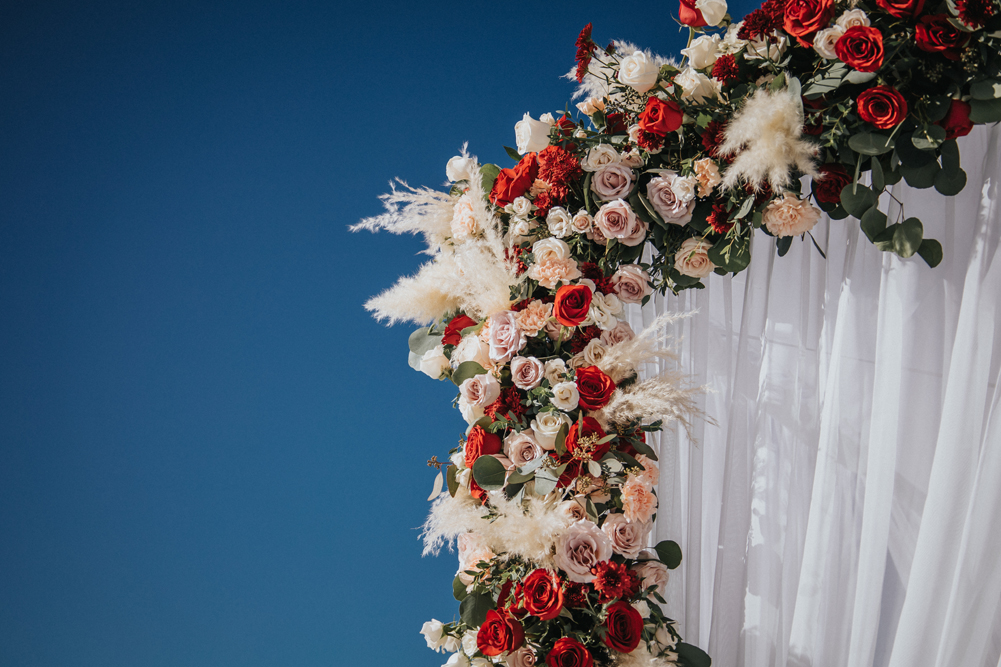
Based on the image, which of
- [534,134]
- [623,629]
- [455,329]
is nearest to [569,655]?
[623,629]

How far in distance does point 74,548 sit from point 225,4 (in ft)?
5.98

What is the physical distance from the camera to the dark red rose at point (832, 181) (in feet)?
3.23

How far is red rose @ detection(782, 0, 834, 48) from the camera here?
0.90 metres

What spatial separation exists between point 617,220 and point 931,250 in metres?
0.53

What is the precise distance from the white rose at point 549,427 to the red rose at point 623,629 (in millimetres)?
324

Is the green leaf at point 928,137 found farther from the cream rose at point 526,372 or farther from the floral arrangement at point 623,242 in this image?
the cream rose at point 526,372

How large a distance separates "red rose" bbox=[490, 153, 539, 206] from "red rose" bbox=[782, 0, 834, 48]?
52 cm

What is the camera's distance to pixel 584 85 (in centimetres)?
121

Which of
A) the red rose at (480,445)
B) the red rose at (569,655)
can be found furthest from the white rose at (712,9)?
the red rose at (569,655)

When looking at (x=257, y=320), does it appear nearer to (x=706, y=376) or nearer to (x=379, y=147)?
(x=379, y=147)

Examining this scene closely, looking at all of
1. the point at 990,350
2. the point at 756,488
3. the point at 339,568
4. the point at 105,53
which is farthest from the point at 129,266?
the point at 990,350

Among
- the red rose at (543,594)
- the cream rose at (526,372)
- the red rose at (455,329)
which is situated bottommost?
the red rose at (543,594)

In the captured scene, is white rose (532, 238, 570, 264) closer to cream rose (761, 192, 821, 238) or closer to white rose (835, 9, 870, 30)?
cream rose (761, 192, 821, 238)

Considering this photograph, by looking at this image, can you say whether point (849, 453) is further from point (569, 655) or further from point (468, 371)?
point (468, 371)
